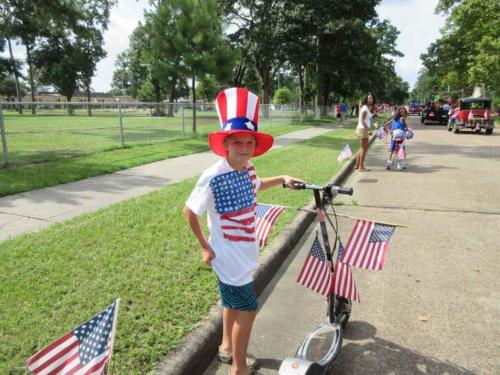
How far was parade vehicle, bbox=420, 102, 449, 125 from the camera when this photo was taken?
3098 centimetres

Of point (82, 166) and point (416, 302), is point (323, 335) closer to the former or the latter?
point (416, 302)

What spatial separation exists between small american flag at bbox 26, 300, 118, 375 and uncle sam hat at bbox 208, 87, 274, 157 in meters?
1.01

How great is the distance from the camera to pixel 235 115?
222cm

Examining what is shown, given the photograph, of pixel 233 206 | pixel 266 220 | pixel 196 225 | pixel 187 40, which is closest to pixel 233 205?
pixel 233 206

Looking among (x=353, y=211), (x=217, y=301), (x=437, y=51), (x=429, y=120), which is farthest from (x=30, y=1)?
(x=437, y=51)

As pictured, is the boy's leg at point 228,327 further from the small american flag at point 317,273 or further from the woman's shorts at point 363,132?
the woman's shorts at point 363,132

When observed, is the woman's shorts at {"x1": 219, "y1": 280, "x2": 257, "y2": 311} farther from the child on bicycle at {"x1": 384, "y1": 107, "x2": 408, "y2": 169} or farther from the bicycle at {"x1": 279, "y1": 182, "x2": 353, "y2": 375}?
the child on bicycle at {"x1": 384, "y1": 107, "x2": 408, "y2": 169}

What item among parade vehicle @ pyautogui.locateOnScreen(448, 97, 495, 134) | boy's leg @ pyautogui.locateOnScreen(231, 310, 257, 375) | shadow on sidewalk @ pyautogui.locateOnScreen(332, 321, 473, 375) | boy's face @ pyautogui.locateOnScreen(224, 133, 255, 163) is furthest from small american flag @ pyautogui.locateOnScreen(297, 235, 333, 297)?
parade vehicle @ pyautogui.locateOnScreen(448, 97, 495, 134)

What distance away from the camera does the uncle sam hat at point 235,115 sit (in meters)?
2.20

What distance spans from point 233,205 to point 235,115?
502mm

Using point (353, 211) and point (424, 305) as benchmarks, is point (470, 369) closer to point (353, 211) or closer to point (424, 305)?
point (424, 305)

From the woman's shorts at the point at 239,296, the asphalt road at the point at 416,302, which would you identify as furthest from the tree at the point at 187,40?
the woman's shorts at the point at 239,296

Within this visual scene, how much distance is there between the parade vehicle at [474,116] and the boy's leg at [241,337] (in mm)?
23171

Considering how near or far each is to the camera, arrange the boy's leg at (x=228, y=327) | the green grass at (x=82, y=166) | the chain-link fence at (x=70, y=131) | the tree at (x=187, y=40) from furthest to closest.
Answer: the tree at (x=187, y=40) < the chain-link fence at (x=70, y=131) < the green grass at (x=82, y=166) < the boy's leg at (x=228, y=327)
